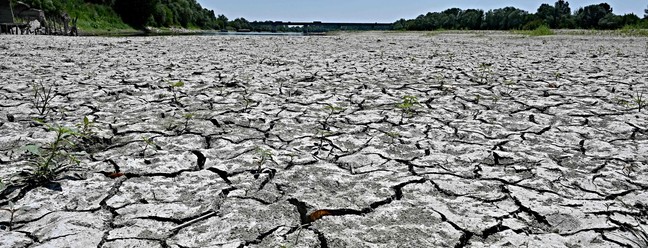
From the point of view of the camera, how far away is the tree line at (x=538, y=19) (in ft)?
90.5

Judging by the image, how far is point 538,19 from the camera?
3325cm

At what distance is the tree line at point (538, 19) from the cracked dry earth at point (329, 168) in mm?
22792

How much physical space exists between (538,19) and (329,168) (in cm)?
3655

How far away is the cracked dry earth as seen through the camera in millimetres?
1417

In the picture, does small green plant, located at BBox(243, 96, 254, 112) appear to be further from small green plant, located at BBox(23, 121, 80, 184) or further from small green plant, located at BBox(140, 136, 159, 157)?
small green plant, located at BBox(23, 121, 80, 184)

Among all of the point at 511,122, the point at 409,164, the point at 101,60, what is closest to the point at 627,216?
the point at 409,164

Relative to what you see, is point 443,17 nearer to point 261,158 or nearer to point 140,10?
point 140,10

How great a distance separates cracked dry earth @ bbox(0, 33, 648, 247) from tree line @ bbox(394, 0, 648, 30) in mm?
22792

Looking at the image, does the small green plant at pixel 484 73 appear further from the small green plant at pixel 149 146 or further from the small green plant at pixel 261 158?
the small green plant at pixel 149 146

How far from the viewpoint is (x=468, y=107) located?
336 cm

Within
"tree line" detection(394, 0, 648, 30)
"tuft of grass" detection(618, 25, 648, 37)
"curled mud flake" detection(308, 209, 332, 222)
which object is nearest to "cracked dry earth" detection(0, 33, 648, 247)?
"curled mud flake" detection(308, 209, 332, 222)

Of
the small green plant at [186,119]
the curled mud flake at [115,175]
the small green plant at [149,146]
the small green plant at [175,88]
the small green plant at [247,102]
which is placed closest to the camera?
the curled mud flake at [115,175]

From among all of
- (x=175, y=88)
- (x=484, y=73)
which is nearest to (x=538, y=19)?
(x=484, y=73)

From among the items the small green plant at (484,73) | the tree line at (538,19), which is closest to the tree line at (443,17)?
the tree line at (538,19)
